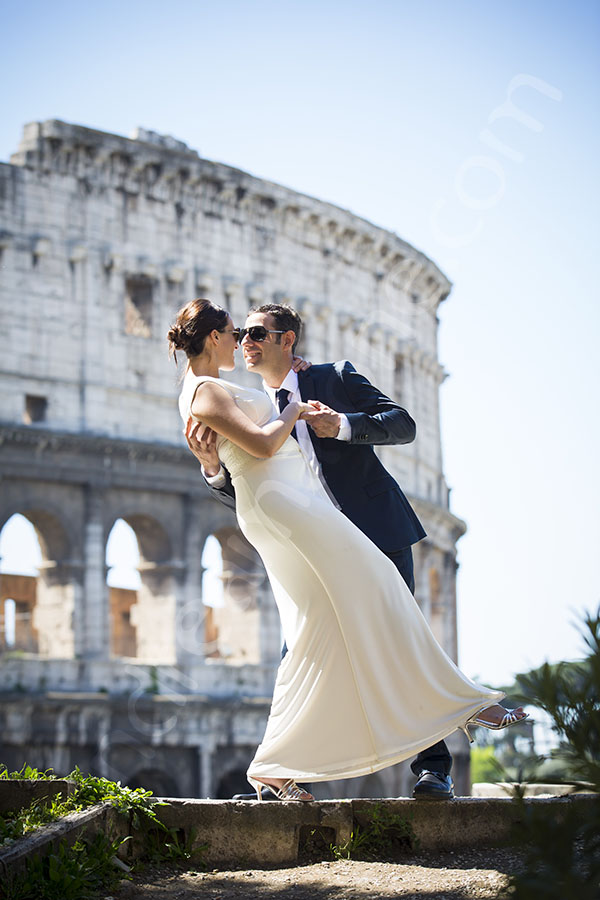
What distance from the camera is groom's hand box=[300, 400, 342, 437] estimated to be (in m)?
5.41

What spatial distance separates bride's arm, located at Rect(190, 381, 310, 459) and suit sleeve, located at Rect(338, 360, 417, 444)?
0.34 metres

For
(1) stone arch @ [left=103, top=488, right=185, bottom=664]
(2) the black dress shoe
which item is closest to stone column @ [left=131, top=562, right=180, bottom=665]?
(1) stone arch @ [left=103, top=488, right=185, bottom=664]

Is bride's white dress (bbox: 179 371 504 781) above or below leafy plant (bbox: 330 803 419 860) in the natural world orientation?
above

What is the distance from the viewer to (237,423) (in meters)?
5.22

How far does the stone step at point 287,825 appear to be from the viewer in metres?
5.25

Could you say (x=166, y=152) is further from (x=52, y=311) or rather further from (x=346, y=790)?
(x=346, y=790)

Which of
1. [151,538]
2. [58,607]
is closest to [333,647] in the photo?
[58,607]

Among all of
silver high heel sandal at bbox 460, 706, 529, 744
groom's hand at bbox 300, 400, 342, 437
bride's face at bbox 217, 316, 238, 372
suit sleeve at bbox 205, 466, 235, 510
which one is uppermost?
bride's face at bbox 217, 316, 238, 372

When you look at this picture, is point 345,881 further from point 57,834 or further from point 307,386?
point 307,386

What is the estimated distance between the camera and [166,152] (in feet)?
94.7

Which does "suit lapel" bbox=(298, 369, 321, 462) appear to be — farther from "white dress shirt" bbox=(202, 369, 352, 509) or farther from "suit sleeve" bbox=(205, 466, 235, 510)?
"suit sleeve" bbox=(205, 466, 235, 510)

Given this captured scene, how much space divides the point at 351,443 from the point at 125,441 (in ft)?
69.9

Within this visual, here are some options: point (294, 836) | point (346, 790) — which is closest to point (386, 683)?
point (294, 836)

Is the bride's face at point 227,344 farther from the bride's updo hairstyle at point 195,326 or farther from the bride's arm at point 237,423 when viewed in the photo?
the bride's arm at point 237,423
